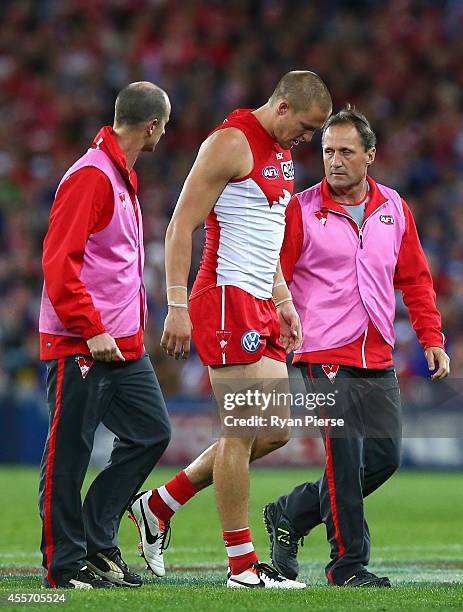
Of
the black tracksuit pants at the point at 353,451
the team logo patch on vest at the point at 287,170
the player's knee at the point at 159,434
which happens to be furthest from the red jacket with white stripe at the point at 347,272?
the player's knee at the point at 159,434

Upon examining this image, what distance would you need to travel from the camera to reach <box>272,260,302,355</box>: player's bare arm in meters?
6.59

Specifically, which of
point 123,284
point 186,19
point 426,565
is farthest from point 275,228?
A: point 186,19

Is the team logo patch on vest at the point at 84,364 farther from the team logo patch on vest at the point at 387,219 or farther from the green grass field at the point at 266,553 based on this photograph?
the team logo patch on vest at the point at 387,219

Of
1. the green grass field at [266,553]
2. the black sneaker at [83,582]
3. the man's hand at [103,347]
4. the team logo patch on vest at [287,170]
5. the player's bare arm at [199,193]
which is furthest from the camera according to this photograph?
the team logo patch on vest at [287,170]

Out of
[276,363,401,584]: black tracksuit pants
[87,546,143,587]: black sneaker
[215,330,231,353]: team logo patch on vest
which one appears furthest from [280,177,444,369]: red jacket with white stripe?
[87,546,143,587]: black sneaker

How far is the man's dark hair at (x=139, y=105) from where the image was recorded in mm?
6344

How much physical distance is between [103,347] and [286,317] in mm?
1090

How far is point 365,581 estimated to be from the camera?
6.39 metres

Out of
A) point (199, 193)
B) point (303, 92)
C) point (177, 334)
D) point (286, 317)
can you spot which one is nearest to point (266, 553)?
point (286, 317)

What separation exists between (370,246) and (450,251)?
1001 cm

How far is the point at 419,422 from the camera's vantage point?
15391mm

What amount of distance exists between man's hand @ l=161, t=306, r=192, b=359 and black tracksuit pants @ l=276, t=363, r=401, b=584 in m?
0.97

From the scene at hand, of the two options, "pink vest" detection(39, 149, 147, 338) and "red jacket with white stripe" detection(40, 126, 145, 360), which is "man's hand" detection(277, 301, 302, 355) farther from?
"red jacket with white stripe" detection(40, 126, 145, 360)

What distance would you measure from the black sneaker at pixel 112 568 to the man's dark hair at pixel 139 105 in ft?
6.86
